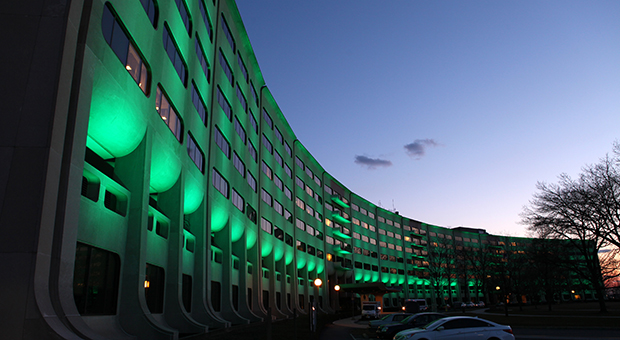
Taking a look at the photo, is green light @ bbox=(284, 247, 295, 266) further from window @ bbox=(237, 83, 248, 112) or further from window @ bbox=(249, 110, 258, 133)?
window @ bbox=(237, 83, 248, 112)

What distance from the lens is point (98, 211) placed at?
1566 cm

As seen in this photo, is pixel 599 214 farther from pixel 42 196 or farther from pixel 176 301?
pixel 42 196

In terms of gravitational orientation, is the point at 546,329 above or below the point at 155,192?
below

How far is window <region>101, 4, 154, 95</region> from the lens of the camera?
51.5 feet

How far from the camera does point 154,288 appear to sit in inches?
838

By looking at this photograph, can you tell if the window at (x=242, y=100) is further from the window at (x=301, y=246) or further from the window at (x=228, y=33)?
the window at (x=301, y=246)

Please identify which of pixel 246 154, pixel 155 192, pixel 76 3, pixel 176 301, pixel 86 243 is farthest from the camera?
pixel 246 154

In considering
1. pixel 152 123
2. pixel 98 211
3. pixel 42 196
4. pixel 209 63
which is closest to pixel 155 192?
pixel 152 123

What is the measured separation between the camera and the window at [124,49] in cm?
1571

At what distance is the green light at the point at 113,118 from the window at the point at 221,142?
1221 cm

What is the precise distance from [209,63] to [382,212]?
79910 mm

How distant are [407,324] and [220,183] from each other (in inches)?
700

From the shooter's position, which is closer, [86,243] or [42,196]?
[42,196]

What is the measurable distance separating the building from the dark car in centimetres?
981
